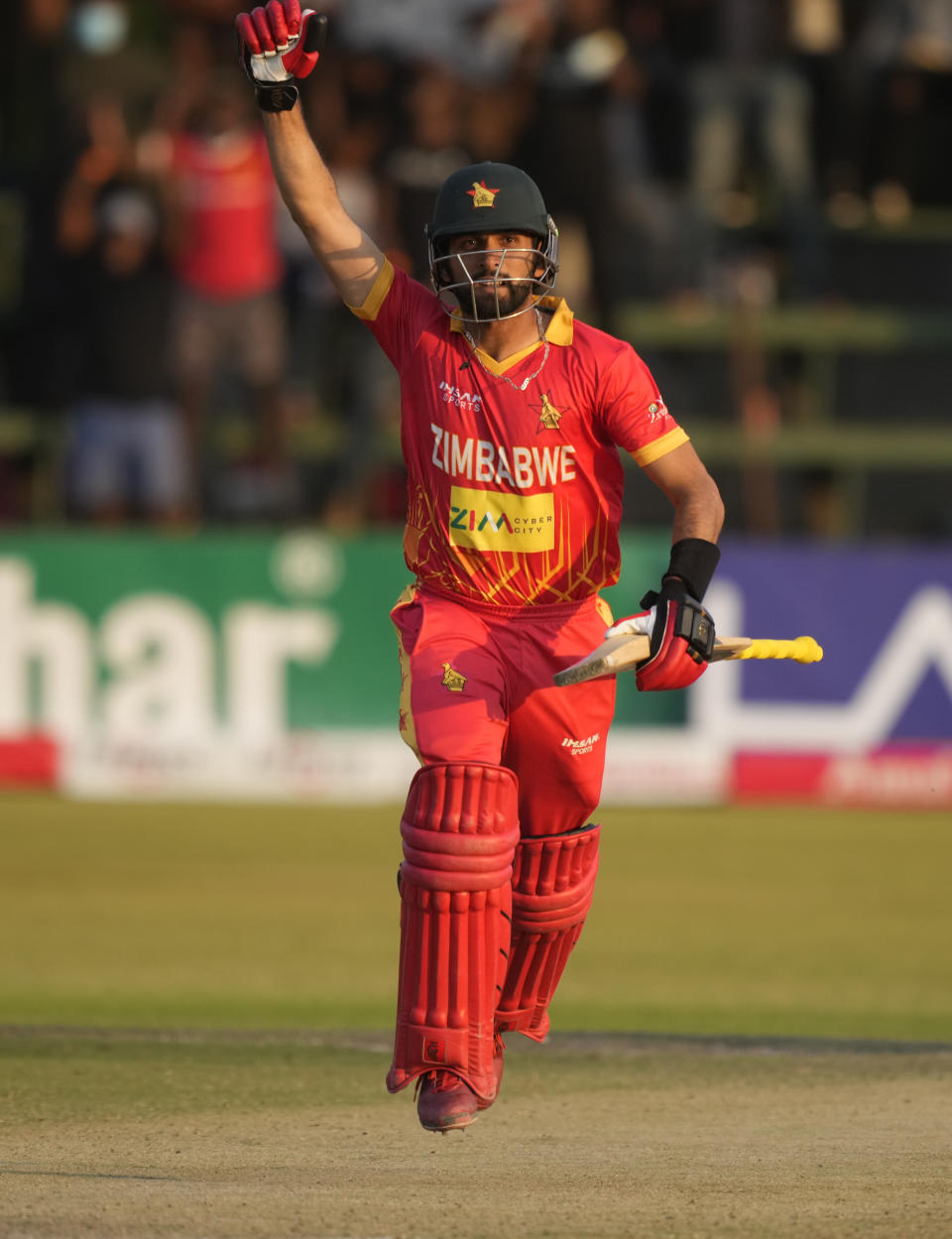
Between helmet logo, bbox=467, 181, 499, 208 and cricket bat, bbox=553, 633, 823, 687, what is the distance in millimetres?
1142

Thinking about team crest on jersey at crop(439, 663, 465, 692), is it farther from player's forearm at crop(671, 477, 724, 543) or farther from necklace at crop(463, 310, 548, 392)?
necklace at crop(463, 310, 548, 392)

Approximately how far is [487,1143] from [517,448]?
1733 millimetres

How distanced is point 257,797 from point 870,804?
3720 millimetres

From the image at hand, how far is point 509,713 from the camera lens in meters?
5.37

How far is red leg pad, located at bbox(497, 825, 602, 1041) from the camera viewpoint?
562cm

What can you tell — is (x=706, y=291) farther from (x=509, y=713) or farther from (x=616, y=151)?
(x=509, y=713)

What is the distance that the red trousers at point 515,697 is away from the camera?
5184mm

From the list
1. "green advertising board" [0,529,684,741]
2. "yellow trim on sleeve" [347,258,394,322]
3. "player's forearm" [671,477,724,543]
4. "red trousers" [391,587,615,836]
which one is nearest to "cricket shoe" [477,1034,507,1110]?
"red trousers" [391,587,615,836]

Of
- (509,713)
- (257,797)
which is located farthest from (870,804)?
(509,713)

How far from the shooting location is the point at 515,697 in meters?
5.35

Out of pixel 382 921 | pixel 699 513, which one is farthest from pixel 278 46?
pixel 382 921

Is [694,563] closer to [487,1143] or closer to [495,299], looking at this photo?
[495,299]

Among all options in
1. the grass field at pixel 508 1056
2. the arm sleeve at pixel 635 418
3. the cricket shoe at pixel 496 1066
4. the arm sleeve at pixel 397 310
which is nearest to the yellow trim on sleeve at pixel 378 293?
the arm sleeve at pixel 397 310

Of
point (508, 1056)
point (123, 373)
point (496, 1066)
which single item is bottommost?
point (508, 1056)
